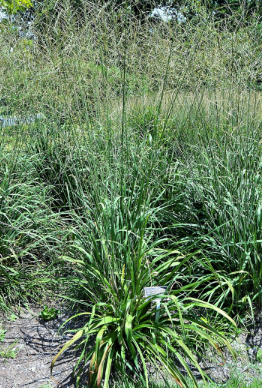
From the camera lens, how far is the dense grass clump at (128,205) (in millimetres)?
2379

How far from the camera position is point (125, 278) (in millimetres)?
2512

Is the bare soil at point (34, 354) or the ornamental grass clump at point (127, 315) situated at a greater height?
the ornamental grass clump at point (127, 315)

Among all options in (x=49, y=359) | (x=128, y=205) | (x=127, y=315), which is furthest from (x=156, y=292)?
(x=49, y=359)

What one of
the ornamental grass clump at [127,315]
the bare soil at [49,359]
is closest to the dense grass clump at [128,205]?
the ornamental grass clump at [127,315]

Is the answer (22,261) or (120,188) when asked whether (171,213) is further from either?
(22,261)

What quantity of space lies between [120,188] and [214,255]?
0.89 m

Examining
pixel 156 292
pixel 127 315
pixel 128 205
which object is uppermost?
pixel 128 205

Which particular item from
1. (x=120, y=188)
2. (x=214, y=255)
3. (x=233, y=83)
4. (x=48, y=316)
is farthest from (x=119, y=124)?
(x=48, y=316)

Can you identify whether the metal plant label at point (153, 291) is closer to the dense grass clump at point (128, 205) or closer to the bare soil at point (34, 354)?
the dense grass clump at point (128, 205)

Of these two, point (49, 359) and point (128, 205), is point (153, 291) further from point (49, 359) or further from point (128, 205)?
point (49, 359)

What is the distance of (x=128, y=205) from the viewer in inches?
107

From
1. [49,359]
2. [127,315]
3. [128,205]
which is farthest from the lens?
[128,205]

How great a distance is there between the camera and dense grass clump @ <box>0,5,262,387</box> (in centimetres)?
238

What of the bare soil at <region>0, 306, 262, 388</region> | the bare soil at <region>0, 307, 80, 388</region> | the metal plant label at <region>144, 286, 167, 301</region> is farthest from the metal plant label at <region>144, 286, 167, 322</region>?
the bare soil at <region>0, 307, 80, 388</region>
